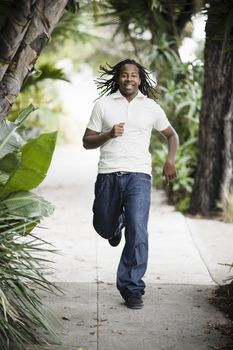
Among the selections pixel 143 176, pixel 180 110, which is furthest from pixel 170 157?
pixel 180 110

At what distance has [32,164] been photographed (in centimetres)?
448

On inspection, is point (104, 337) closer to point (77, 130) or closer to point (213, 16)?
point (213, 16)

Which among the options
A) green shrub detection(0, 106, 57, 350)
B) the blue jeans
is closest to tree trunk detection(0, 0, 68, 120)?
green shrub detection(0, 106, 57, 350)

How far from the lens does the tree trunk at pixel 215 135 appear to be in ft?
29.9

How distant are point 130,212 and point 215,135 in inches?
180

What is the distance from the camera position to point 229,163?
9.44m

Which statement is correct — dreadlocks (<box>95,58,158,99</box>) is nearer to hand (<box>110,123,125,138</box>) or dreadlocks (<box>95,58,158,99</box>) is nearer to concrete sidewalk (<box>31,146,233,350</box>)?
hand (<box>110,123,125,138</box>)

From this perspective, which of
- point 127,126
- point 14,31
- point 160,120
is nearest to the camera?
point 14,31

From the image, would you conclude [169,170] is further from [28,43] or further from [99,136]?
[28,43]

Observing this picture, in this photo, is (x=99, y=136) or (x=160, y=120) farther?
(x=160, y=120)

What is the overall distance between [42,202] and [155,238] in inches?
145

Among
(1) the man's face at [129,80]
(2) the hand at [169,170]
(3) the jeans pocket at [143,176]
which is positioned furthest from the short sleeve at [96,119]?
(2) the hand at [169,170]

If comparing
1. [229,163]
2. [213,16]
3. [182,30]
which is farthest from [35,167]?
[182,30]

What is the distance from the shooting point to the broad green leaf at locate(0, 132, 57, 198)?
14.4ft
